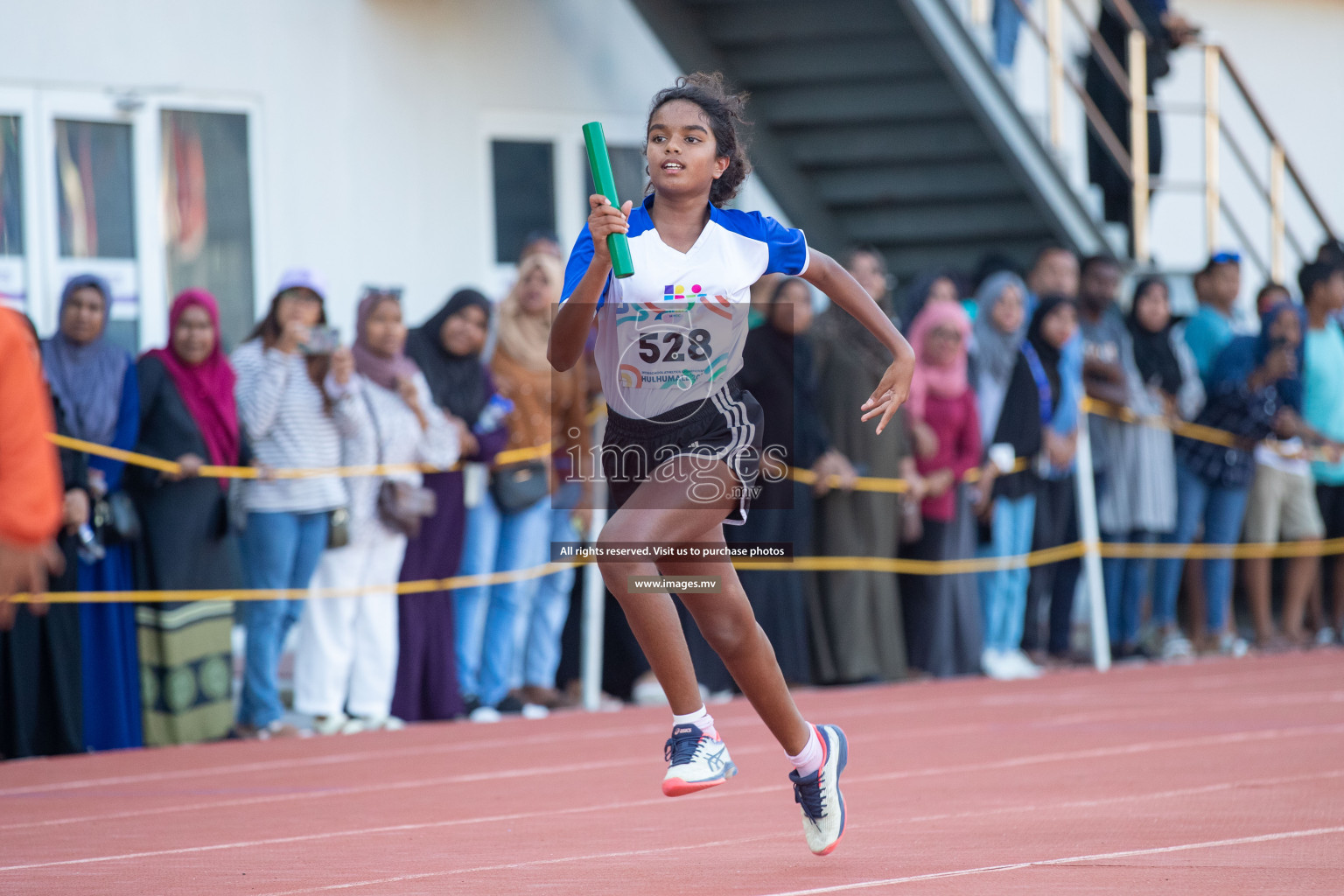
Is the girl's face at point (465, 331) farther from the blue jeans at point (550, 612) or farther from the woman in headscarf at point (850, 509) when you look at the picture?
the woman in headscarf at point (850, 509)

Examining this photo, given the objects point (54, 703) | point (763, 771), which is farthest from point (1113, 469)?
point (54, 703)

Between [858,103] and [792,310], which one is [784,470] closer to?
[792,310]

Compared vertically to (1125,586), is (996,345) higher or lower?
higher

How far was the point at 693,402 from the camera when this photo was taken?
16.4 ft

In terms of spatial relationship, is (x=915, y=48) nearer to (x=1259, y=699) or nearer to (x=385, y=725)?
(x=1259, y=699)

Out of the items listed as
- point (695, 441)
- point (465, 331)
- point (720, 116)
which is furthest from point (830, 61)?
point (695, 441)

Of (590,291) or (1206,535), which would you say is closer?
(590,291)

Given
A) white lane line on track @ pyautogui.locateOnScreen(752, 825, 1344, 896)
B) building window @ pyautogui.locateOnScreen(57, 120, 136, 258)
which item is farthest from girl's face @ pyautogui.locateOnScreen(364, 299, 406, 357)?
white lane line on track @ pyautogui.locateOnScreen(752, 825, 1344, 896)

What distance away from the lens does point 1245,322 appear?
14.1m

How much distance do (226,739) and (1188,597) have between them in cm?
686

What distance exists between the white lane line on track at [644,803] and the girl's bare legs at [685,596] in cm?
138

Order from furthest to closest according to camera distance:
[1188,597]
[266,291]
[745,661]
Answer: [1188,597], [266,291], [745,661]

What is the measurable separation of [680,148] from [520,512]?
5.50 metres

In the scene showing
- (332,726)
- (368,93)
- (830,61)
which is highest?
(830,61)
